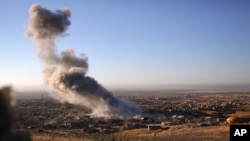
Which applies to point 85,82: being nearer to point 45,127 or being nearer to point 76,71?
point 76,71

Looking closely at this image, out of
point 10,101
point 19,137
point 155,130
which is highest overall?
point 10,101

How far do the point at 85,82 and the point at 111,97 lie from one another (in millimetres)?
6388

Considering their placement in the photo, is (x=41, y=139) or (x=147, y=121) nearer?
(x=41, y=139)

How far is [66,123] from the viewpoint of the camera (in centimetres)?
7125

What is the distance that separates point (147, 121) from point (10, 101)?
58.7m

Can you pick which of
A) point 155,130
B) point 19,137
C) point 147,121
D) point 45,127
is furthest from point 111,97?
point 19,137

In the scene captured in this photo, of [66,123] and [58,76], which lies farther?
[58,76]

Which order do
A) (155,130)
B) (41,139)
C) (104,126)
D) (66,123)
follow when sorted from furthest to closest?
(66,123)
(104,126)
(155,130)
(41,139)

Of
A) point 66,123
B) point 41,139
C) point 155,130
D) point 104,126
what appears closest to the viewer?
point 41,139

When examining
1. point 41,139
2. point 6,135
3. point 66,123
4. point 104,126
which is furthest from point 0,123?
point 66,123

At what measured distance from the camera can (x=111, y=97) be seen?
90.1 m

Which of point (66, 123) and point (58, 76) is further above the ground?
point (58, 76)

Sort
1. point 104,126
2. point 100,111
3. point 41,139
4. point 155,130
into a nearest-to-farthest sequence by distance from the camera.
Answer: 1. point 41,139
2. point 155,130
3. point 104,126
4. point 100,111

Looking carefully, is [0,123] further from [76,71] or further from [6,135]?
[76,71]
